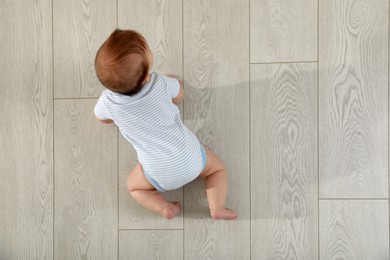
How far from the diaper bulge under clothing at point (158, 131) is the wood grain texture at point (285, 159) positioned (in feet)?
0.67

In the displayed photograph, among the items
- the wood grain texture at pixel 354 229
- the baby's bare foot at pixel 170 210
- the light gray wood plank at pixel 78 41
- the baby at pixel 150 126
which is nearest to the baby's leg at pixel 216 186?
the baby at pixel 150 126

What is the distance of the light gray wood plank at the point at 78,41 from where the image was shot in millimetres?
1196

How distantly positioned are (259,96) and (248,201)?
0.31 meters

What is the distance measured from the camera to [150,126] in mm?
1012

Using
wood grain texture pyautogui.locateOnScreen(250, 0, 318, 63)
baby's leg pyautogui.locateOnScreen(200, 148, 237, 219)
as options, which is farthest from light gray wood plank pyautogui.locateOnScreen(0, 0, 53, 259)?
wood grain texture pyautogui.locateOnScreen(250, 0, 318, 63)

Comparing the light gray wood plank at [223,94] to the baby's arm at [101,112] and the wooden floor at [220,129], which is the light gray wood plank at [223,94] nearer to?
the wooden floor at [220,129]

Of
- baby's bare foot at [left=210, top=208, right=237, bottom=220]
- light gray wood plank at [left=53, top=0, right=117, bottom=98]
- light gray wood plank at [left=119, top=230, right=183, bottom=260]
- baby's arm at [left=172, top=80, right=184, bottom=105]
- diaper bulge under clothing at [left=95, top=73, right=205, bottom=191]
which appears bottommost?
light gray wood plank at [left=119, top=230, right=183, bottom=260]

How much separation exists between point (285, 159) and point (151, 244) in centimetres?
48

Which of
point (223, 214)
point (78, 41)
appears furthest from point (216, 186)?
point (78, 41)

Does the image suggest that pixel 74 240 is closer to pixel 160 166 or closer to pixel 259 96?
pixel 160 166

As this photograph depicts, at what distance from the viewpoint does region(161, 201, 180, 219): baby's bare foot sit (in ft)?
3.73

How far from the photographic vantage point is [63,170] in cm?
122

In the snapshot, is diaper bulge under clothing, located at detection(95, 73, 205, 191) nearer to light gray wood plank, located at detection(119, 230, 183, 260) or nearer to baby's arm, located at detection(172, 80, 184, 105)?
baby's arm, located at detection(172, 80, 184, 105)

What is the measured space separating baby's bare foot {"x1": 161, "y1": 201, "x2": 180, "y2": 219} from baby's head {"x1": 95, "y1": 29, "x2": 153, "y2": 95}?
0.39 metres
